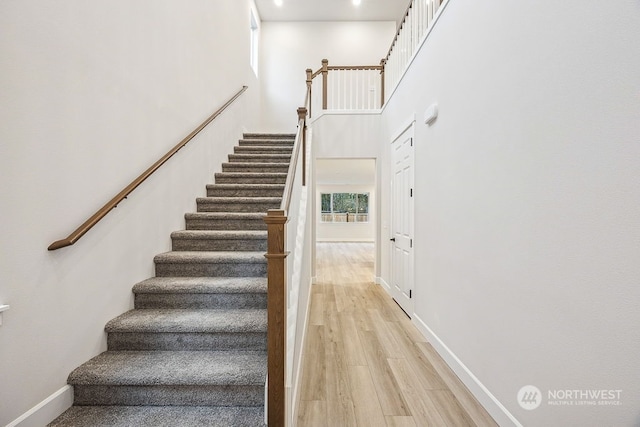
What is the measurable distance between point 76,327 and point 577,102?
2803mm

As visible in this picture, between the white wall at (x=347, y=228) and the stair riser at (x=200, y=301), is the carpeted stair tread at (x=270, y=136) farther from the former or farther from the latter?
the white wall at (x=347, y=228)

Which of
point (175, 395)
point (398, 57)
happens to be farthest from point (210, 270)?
point (398, 57)

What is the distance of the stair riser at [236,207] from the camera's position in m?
3.38

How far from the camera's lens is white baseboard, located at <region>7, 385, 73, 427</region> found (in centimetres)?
141

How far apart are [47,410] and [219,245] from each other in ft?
5.05

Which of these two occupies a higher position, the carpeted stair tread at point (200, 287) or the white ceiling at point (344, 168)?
the white ceiling at point (344, 168)

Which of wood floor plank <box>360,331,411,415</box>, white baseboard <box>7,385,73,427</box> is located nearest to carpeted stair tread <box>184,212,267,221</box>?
wood floor plank <box>360,331,411,415</box>

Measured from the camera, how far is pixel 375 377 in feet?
7.23

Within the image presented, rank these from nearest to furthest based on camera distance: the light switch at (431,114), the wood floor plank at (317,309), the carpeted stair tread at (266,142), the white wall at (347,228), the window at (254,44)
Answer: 1. the light switch at (431,114)
2. the wood floor plank at (317,309)
3. the carpeted stair tread at (266,142)
4. the window at (254,44)
5. the white wall at (347,228)

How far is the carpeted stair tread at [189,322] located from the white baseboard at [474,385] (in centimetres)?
145

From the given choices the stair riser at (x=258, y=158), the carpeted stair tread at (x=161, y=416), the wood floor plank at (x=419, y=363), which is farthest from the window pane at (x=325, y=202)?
the carpeted stair tread at (x=161, y=416)

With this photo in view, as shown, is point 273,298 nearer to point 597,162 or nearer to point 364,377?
point 364,377

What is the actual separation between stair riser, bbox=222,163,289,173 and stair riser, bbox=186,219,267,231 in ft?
4.03

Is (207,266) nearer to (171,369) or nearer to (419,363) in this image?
(171,369)
